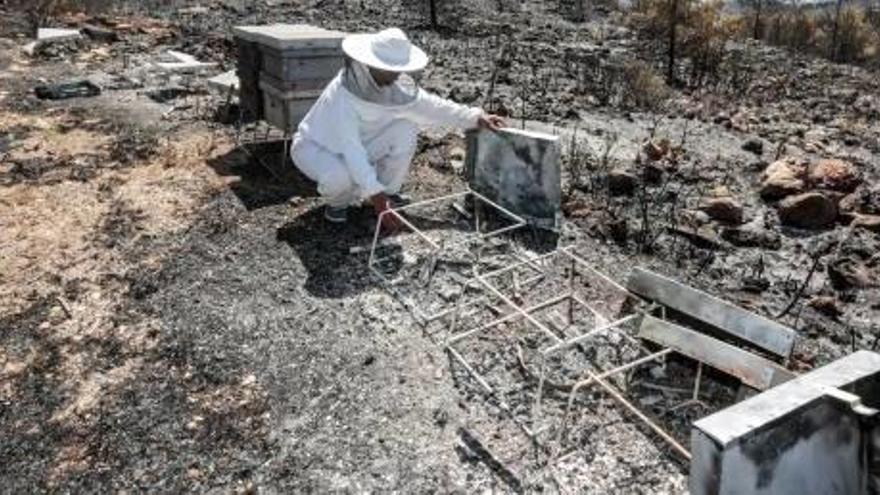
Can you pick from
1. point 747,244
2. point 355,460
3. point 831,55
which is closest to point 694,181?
point 747,244

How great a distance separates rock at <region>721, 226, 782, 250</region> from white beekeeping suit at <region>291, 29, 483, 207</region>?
2.07m

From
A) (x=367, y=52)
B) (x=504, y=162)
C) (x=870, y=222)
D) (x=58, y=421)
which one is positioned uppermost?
(x=367, y=52)

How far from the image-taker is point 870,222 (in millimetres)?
5898

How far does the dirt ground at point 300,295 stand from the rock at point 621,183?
0.05m

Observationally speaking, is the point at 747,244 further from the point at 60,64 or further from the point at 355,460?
the point at 60,64

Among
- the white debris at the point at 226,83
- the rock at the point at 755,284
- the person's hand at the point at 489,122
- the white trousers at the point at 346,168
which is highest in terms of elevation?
the person's hand at the point at 489,122

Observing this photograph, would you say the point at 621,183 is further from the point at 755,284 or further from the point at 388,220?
the point at 388,220

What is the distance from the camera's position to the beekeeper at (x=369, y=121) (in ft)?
16.2

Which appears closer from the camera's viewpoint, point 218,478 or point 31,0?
point 218,478

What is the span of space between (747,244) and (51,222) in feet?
16.7

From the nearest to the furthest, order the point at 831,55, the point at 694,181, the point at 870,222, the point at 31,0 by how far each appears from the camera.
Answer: the point at 870,222 < the point at 694,181 < the point at 31,0 < the point at 831,55

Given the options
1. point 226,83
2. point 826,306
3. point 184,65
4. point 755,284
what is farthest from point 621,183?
point 184,65

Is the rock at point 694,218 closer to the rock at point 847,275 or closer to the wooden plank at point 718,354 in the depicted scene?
the rock at point 847,275

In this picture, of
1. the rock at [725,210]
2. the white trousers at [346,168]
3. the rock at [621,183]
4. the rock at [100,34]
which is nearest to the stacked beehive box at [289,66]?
the white trousers at [346,168]
